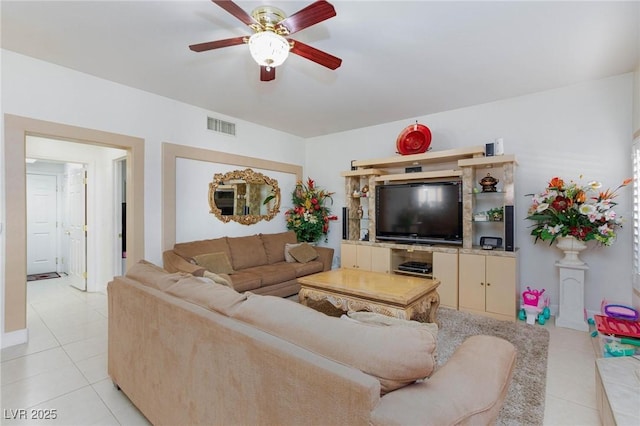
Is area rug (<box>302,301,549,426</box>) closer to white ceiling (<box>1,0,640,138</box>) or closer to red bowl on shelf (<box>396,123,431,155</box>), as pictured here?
red bowl on shelf (<box>396,123,431,155</box>)

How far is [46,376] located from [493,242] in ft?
14.9

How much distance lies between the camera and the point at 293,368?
2.99ft

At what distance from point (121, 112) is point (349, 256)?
3522 millimetres

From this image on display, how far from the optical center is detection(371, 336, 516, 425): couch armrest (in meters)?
0.76

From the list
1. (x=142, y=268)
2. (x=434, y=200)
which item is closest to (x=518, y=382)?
(x=434, y=200)

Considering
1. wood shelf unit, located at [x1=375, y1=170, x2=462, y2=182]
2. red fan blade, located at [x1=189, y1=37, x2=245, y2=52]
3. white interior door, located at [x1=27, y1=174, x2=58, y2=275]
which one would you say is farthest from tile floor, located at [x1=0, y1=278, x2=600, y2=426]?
white interior door, located at [x1=27, y1=174, x2=58, y2=275]

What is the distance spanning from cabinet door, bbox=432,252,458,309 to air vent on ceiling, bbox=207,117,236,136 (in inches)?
136

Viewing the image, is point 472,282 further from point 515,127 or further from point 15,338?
point 15,338

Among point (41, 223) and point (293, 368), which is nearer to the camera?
point (293, 368)

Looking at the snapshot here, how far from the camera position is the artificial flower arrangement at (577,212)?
2.92 meters

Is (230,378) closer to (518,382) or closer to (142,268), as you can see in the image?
(142,268)

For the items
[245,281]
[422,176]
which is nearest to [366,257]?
[422,176]

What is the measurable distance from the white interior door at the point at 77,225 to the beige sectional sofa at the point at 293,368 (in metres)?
4.02

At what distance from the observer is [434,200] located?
397 centimetres
